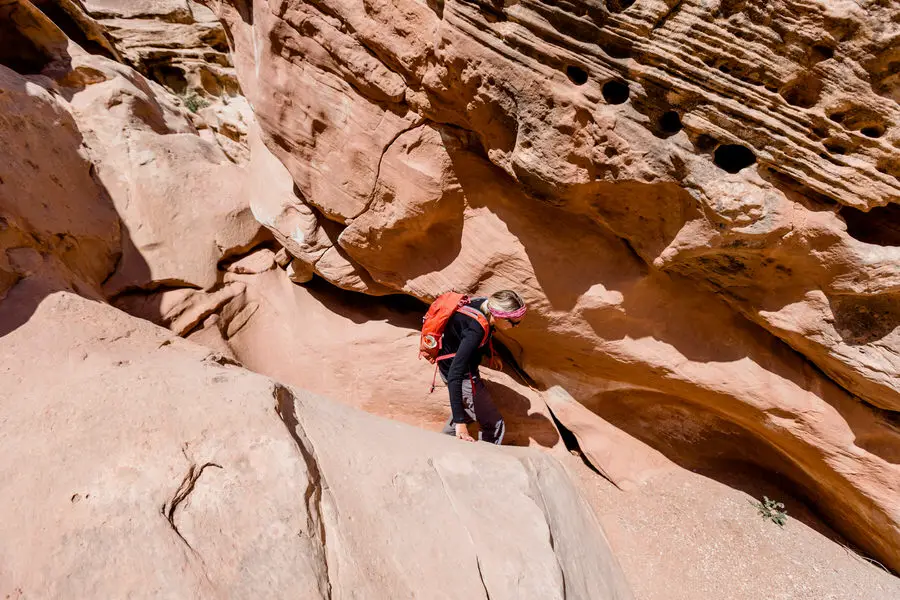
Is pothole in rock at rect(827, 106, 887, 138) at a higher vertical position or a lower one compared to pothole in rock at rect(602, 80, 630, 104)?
higher

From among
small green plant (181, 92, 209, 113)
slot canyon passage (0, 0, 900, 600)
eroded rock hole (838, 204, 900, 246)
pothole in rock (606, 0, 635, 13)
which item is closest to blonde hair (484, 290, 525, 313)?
slot canyon passage (0, 0, 900, 600)

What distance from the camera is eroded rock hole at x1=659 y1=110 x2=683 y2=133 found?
263cm

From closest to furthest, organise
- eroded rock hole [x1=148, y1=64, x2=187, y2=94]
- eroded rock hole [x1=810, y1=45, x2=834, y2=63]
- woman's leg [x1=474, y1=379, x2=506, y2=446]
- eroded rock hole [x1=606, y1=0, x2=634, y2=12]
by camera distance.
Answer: eroded rock hole [x1=810, y1=45, x2=834, y2=63] < eroded rock hole [x1=606, y1=0, x2=634, y2=12] < woman's leg [x1=474, y1=379, x2=506, y2=446] < eroded rock hole [x1=148, y1=64, x2=187, y2=94]

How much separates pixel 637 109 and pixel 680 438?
290 cm

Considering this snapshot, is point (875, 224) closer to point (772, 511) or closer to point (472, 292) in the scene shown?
point (772, 511)

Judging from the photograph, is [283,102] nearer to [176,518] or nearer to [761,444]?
[176,518]

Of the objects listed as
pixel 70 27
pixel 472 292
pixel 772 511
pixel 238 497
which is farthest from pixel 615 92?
pixel 70 27

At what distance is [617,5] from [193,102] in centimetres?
711

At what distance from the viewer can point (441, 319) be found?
3406 millimetres

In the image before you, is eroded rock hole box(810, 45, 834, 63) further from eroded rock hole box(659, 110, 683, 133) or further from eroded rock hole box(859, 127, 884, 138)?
eroded rock hole box(659, 110, 683, 133)

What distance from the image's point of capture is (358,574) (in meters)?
1.82

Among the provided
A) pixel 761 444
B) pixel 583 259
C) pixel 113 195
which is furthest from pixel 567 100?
pixel 113 195

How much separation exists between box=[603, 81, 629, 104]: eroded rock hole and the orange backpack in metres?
1.65

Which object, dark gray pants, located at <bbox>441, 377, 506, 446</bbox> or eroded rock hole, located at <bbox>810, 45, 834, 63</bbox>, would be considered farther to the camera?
dark gray pants, located at <bbox>441, 377, 506, 446</bbox>
